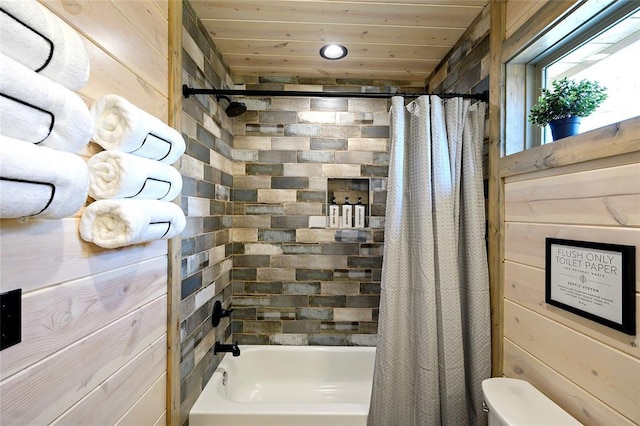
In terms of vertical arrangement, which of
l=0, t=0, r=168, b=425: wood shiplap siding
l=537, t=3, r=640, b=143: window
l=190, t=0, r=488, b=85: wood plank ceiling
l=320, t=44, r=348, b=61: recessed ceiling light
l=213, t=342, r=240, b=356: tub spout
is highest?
l=190, t=0, r=488, b=85: wood plank ceiling

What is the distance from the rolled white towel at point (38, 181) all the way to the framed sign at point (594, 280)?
4.55 feet

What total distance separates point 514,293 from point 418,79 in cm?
176

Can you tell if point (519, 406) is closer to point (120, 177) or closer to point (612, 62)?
point (612, 62)

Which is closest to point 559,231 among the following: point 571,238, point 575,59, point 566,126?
point 571,238

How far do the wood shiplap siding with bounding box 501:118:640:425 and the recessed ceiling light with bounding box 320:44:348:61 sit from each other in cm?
122

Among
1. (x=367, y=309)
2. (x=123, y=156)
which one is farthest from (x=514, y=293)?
(x=123, y=156)

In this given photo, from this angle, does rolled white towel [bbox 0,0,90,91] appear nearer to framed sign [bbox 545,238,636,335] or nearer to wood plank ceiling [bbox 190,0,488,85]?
wood plank ceiling [bbox 190,0,488,85]

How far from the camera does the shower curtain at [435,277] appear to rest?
1443 mm

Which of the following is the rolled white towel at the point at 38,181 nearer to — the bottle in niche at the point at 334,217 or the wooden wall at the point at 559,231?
the wooden wall at the point at 559,231

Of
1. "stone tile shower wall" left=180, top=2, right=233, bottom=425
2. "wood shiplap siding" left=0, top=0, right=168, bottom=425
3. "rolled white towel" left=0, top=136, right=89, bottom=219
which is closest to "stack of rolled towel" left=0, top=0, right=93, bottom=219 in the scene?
"rolled white towel" left=0, top=136, right=89, bottom=219

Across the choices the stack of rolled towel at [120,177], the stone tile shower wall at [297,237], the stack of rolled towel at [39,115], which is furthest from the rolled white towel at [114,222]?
the stone tile shower wall at [297,237]

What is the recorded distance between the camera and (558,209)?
1061mm

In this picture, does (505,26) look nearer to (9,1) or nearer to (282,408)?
(9,1)

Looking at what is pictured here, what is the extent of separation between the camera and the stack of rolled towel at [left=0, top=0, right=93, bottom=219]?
0.49 metres
